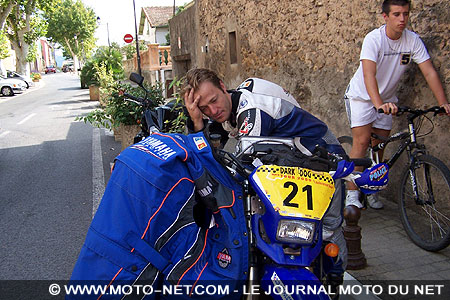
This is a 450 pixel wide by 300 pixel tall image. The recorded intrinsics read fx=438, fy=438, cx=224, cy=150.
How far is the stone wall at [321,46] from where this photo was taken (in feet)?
13.9

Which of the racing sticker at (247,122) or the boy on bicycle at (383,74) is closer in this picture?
the racing sticker at (247,122)

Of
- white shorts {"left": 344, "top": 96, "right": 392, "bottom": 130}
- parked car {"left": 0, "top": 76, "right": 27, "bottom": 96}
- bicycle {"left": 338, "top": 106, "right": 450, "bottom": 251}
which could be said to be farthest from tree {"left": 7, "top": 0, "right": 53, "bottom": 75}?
bicycle {"left": 338, "top": 106, "right": 450, "bottom": 251}

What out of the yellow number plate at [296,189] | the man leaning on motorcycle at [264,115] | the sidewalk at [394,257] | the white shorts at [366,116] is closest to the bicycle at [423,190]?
the sidewalk at [394,257]

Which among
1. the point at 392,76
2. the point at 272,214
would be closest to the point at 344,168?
the point at 272,214

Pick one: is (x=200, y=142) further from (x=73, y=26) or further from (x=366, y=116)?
(x=73, y=26)

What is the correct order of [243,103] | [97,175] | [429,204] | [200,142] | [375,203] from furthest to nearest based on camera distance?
[97,175]
[375,203]
[429,204]
[243,103]
[200,142]

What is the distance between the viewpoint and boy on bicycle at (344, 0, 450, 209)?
3.88 meters

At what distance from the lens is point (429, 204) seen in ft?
12.4

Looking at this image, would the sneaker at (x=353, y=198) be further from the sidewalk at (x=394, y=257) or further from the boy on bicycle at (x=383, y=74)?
the sidewalk at (x=394, y=257)

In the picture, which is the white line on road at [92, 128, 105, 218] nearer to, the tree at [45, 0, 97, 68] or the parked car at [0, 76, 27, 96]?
the parked car at [0, 76, 27, 96]

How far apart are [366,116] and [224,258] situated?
2.83m

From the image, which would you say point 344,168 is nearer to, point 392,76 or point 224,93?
point 224,93

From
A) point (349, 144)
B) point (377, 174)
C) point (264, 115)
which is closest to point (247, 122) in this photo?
point (264, 115)

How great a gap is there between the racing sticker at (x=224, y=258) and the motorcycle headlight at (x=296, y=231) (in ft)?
Result: 0.93
